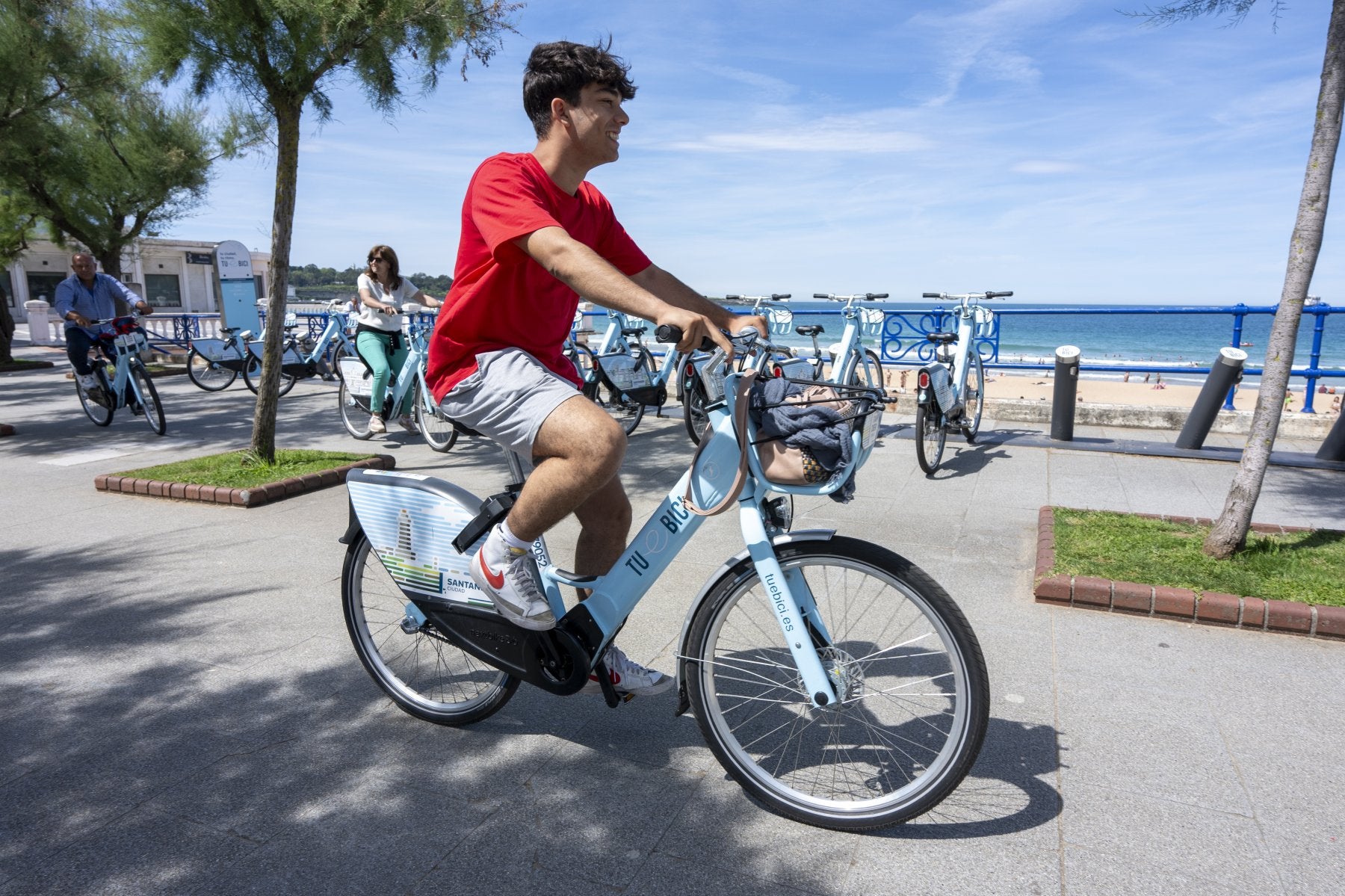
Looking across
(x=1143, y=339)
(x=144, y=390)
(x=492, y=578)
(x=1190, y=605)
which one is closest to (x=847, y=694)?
(x=492, y=578)

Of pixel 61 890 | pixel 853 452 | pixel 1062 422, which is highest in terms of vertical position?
pixel 853 452

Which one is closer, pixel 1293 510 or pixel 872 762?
pixel 872 762

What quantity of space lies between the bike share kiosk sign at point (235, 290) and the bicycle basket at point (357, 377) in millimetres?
11539

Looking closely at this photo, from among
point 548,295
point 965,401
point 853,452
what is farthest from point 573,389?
point 965,401

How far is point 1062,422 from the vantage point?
330 inches

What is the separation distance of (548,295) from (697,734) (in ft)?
5.16

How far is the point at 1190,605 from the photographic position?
3.97 meters

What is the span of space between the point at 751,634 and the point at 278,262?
5.38 metres

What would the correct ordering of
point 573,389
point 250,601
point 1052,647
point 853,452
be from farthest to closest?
1. point 250,601
2. point 1052,647
3. point 573,389
4. point 853,452

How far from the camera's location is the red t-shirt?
7.82 ft

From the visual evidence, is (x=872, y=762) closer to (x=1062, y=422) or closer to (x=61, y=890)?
(x=61, y=890)

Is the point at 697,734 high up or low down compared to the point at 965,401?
down

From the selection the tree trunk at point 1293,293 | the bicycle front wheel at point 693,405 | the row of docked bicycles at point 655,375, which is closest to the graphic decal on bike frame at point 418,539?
the tree trunk at point 1293,293

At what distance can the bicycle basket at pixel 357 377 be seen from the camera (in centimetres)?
845
